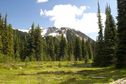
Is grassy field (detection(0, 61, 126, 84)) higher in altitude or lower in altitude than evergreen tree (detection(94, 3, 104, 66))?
lower

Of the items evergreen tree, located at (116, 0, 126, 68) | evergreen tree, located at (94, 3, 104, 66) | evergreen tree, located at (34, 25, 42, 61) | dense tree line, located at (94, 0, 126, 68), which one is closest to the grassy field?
evergreen tree, located at (116, 0, 126, 68)

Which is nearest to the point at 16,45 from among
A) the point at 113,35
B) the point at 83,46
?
the point at 83,46

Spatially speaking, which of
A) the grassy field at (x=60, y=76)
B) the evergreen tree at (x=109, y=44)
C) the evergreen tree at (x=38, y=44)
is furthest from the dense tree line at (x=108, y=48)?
the evergreen tree at (x=38, y=44)

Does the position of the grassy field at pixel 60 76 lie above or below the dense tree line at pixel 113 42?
below

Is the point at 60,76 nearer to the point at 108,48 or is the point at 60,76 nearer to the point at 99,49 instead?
the point at 108,48

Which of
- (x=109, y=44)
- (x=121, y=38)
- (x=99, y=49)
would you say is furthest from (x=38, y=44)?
(x=121, y=38)

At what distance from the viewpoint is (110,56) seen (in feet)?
246

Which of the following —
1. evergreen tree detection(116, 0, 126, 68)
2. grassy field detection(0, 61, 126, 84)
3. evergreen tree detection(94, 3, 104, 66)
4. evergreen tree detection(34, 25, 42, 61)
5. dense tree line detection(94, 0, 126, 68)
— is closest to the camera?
grassy field detection(0, 61, 126, 84)

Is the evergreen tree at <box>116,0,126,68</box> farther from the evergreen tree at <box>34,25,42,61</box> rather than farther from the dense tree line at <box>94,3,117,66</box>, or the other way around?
the evergreen tree at <box>34,25,42,61</box>

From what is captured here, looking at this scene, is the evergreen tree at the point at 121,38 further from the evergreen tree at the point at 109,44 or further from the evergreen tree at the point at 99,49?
the evergreen tree at the point at 99,49

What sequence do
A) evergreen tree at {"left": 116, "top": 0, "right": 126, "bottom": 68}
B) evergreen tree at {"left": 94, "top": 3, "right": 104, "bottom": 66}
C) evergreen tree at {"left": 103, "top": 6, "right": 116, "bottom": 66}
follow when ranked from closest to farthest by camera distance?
1. evergreen tree at {"left": 116, "top": 0, "right": 126, "bottom": 68}
2. evergreen tree at {"left": 103, "top": 6, "right": 116, "bottom": 66}
3. evergreen tree at {"left": 94, "top": 3, "right": 104, "bottom": 66}

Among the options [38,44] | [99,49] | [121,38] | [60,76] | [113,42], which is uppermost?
[38,44]

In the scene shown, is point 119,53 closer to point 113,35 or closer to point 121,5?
point 121,5

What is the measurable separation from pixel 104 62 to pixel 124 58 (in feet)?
74.9
